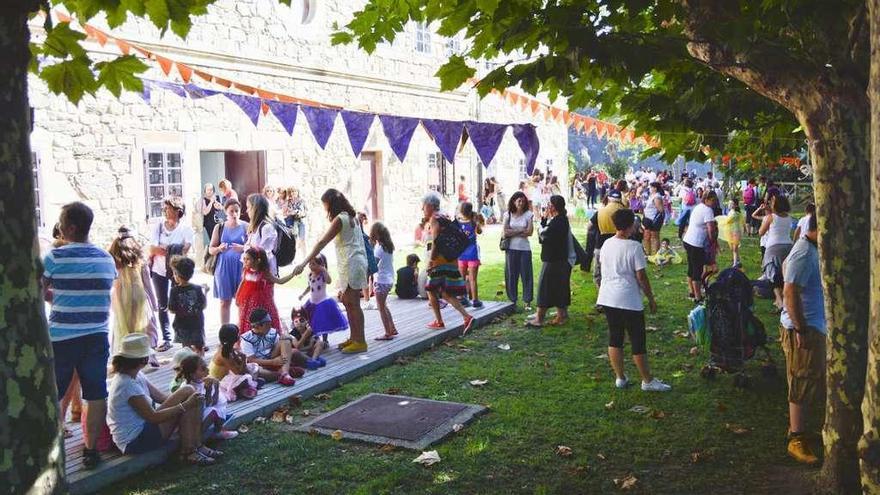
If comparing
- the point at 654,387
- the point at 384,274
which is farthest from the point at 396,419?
the point at 384,274

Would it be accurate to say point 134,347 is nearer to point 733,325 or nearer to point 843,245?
point 843,245

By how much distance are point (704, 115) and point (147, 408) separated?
537 centimetres

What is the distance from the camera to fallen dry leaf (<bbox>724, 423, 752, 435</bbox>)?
5.82 metres

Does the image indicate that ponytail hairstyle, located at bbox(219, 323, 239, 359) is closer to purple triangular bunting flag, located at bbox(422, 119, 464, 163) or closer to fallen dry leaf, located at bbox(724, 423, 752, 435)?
fallen dry leaf, located at bbox(724, 423, 752, 435)

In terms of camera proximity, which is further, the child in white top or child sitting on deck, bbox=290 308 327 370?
the child in white top

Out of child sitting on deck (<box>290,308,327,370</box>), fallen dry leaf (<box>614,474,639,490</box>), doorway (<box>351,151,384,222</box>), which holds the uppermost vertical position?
Answer: doorway (<box>351,151,384,222</box>)

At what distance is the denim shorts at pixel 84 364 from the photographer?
498 centimetres

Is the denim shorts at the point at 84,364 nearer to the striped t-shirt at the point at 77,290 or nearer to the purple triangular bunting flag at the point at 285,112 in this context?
the striped t-shirt at the point at 77,290

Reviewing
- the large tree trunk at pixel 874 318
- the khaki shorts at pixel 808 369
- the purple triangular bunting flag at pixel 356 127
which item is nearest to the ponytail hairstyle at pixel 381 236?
the purple triangular bunting flag at pixel 356 127

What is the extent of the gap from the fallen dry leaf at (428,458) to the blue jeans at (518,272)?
5371 mm

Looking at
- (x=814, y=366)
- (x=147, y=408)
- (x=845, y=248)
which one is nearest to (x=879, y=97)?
(x=845, y=248)

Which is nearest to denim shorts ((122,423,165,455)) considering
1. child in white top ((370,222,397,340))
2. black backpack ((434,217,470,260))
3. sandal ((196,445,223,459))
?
sandal ((196,445,223,459))

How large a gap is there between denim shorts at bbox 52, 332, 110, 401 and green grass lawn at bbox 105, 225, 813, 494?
638mm

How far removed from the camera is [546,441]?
5699mm
